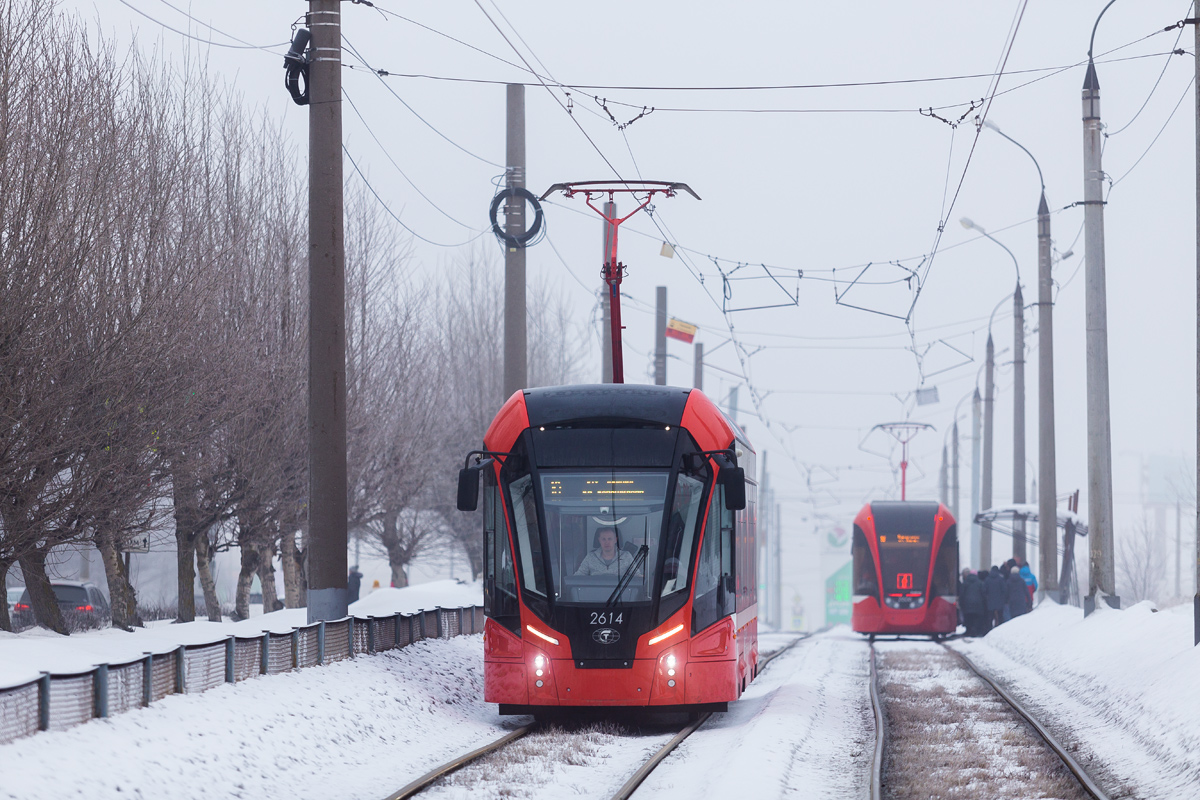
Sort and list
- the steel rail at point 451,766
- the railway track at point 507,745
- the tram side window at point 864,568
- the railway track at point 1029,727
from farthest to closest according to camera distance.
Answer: the tram side window at point 864,568 < the railway track at point 1029,727 < the railway track at point 507,745 < the steel rail at point 451,766

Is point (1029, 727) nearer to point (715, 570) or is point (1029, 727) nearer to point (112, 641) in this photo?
point (715, 570)

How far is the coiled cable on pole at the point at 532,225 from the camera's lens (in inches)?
840

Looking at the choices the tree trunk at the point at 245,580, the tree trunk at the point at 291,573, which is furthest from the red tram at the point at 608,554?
the tree trunk at the point at 291,573

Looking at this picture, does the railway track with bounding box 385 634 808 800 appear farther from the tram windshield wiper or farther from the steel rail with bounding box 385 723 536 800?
the tram windshield wiper

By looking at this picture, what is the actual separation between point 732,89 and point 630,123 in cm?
158

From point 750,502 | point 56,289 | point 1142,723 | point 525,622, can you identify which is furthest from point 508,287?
point 1142,723

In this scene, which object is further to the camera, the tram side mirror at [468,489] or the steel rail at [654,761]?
the tram side mirror at [468,489]

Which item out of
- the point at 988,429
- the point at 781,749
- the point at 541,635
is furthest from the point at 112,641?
the point at 988,429

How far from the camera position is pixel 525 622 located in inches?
520

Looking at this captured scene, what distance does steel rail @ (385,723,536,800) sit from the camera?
9398mm

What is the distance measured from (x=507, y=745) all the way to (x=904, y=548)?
67.8ft

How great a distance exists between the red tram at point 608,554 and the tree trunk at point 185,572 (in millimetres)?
11764

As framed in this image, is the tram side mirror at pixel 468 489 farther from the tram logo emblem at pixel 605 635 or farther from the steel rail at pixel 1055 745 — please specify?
the steel rail at pixel 1055 745

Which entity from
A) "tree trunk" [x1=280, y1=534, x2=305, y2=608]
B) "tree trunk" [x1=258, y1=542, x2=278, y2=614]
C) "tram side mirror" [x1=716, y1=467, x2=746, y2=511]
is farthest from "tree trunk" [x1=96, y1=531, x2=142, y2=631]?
"tram side mirror" [x1=716, y1=467, x2=746, y2=511]
